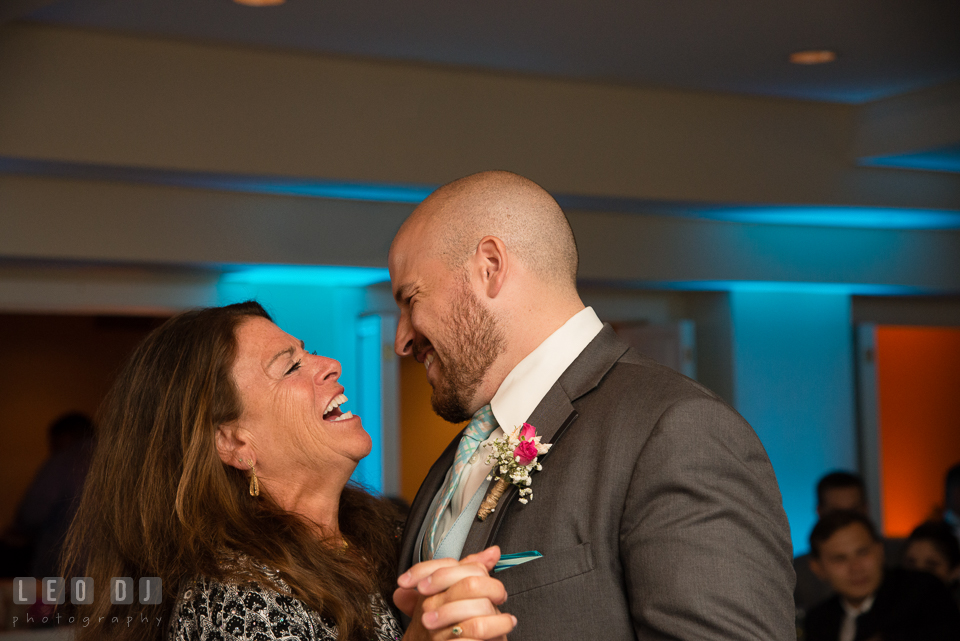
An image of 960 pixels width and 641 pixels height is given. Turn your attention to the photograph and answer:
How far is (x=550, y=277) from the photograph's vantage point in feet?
6.67

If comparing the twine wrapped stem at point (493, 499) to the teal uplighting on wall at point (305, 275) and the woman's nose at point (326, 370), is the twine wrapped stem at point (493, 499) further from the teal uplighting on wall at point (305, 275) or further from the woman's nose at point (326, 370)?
the teal uplighting on wall at point (305, 275)

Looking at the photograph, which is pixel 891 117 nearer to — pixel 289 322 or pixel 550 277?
pixel 289 322

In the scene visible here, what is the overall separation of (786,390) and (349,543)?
4894mm

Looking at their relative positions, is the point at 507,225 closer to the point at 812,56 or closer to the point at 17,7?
the point at 17,7

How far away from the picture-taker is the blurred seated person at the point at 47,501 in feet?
20.1

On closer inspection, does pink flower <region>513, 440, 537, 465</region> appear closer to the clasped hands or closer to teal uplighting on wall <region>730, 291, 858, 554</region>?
the clasped hands

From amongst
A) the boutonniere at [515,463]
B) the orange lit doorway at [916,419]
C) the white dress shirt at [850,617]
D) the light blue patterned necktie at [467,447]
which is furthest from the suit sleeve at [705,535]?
the orange lit doorway at [916,419]

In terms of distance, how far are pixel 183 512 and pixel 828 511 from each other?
3959mm

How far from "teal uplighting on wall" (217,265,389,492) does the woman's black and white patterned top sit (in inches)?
145

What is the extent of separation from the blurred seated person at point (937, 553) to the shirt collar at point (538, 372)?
342cm

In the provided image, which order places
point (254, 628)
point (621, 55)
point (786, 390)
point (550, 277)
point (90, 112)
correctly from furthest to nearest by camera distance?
point (786, 390) < point (621, 55) < point (90, 112) < point (550, 277) < point (254, 628)

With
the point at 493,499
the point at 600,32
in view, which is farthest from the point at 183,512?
the point at 600,32

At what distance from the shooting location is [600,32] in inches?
175

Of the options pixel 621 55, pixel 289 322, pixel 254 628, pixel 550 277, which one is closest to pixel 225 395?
pixel 254 628
